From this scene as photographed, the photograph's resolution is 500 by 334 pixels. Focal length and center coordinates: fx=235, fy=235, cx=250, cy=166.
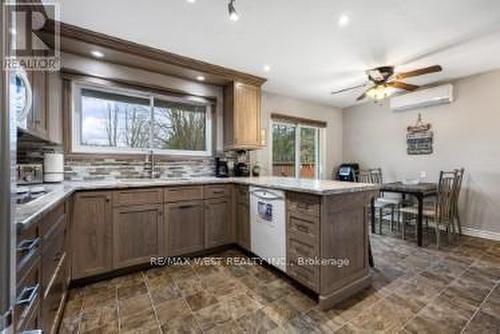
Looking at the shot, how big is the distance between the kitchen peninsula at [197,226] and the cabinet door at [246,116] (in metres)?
0.89

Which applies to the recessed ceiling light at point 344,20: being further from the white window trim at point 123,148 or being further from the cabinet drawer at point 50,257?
the cabinet drawer at point 50,257

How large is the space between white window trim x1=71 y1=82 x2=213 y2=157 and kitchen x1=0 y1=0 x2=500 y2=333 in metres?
0.02

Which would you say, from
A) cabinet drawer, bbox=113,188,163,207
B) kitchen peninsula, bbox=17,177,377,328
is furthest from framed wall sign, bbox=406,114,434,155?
cabinet drawer, bbox=113,188,163,207

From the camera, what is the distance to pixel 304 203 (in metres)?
1.99

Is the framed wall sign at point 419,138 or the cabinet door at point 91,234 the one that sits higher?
the framed wall sign at point 419,138

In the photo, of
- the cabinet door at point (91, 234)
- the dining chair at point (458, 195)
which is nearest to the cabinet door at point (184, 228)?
the cabinet door at point (91, 234)

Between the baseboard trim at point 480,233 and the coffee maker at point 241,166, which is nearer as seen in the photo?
the baseboard trim at point 480,233

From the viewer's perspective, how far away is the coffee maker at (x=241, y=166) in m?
3.81

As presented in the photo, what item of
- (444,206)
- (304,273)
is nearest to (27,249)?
(304,273)

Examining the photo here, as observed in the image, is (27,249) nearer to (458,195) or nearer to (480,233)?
(458,195)

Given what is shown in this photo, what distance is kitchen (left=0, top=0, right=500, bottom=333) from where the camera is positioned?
1.66m

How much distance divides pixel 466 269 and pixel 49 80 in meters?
4.79

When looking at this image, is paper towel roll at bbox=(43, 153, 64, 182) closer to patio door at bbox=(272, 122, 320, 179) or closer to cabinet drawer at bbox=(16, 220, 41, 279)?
cabinet drawer at bbox=(16, 220, 41, 279)

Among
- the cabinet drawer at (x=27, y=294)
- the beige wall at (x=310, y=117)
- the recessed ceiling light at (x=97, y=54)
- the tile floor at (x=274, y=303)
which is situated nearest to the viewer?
the cabinet drawer at (x=27, y=294)
